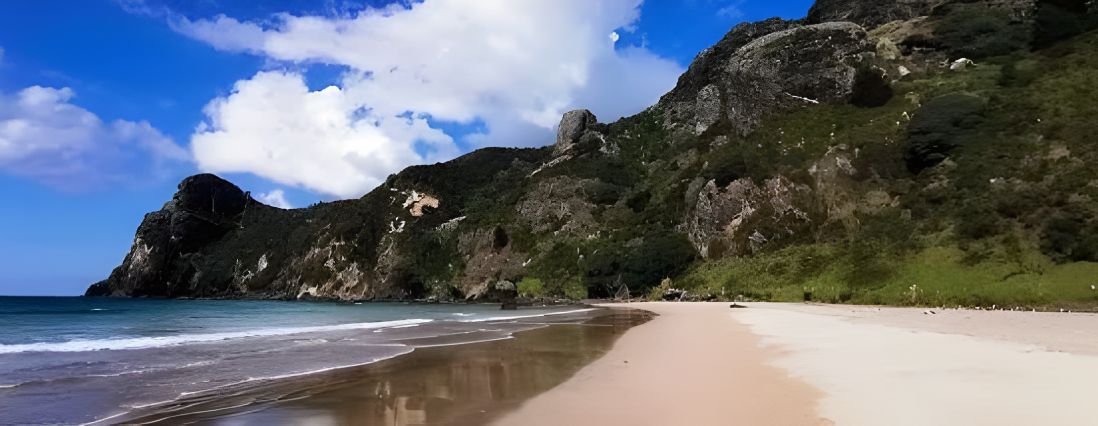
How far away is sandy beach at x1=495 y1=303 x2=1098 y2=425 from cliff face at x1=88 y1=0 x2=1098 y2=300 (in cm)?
2970

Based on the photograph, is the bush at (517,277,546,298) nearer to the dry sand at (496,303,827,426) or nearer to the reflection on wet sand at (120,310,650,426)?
the reflection on wet sand at (120,310,650,426)

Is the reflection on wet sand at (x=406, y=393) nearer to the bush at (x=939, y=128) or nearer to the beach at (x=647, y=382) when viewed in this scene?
the beach at (x=647, y=382)

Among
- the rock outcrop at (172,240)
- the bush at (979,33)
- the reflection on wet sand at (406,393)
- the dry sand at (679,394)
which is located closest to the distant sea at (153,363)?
the reflection on wet sand at (406,393)

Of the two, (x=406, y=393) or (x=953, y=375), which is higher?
(x=953, y=375)

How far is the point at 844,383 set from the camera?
878 cm

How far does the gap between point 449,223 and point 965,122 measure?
83160 mm

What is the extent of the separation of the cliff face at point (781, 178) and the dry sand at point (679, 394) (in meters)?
32.4

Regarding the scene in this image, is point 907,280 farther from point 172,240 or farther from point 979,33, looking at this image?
point 172,240

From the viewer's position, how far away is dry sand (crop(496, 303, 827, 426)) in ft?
23.8

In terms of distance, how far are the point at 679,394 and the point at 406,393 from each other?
4757 millimetres

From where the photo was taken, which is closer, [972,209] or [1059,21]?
[972,209]

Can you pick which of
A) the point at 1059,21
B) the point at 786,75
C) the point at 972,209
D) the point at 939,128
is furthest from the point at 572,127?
the point at 972,209

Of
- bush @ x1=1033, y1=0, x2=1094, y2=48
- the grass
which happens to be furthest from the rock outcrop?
bush @ x1=1033, y1=0, x2=1094, y2=48

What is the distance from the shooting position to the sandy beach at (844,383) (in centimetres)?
665
